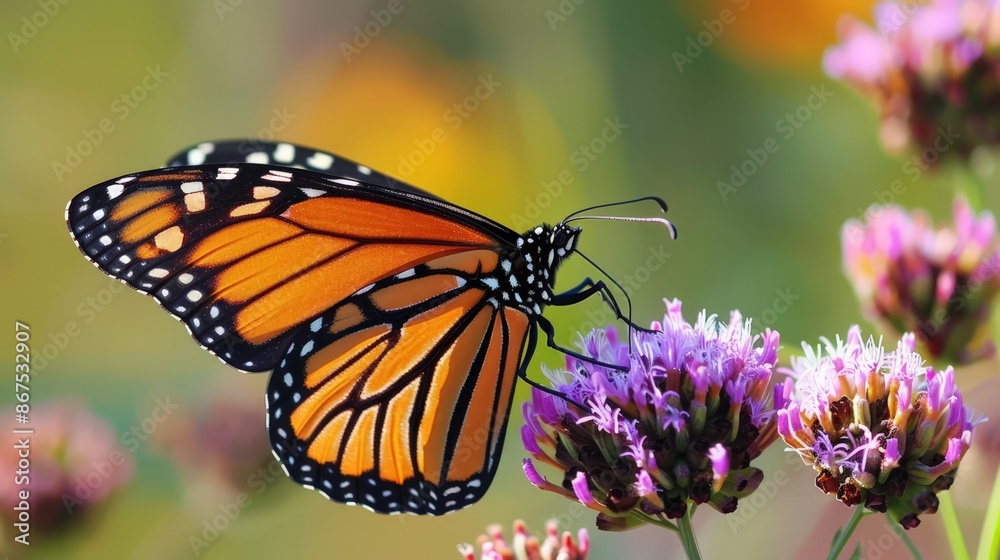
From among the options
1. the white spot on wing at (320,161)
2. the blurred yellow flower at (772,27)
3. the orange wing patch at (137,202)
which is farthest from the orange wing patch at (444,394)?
the blurred yellow flower at (772,27)

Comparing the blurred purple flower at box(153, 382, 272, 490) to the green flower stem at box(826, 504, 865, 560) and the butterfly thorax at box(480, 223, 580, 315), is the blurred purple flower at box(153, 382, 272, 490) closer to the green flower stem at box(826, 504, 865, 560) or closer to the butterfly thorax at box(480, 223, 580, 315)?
the butterfly thorax at box(480, 223, 580, 315)

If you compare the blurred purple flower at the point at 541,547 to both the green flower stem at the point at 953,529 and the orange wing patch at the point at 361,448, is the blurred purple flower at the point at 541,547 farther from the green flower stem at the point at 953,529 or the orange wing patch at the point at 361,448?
the green flower stem at the point at 953,529

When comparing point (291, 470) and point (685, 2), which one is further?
point (685, 2)

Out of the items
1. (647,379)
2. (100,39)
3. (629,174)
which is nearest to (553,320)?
(629,174)

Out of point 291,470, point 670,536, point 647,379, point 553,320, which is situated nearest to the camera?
point 647,379

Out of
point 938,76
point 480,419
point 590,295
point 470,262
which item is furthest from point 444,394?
point 938,76

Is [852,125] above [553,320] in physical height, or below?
above

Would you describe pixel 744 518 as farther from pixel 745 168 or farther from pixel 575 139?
pixel 575 139

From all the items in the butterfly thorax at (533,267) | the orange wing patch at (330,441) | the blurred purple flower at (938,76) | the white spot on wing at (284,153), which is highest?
the blurred purple flower at (938,76)
